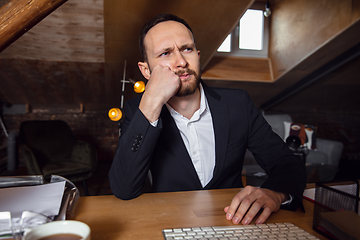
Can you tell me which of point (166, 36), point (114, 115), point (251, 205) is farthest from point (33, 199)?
point (114, 115)

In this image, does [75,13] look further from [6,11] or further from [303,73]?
[303,73]

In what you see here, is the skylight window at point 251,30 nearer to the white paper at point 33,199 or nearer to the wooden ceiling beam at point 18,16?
the wooden ceiling beam at point 18,16

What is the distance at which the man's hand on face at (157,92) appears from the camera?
2.97ft

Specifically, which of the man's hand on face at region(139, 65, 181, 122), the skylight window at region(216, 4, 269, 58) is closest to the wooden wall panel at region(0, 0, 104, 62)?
the man's hand on face at region(139, 65, 181, 122)

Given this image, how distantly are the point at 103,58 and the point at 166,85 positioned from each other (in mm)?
2541

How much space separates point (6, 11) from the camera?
0.97 metres

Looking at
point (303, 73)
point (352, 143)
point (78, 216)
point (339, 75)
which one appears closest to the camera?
point (78, 216)

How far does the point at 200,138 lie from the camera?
4.15 ft

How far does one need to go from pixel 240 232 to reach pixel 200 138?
68 centimetres

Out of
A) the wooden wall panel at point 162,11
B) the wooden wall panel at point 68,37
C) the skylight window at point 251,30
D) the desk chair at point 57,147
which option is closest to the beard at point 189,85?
the wooden wall panel at point 162,11

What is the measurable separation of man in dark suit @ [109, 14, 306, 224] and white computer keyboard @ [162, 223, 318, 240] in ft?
0.86

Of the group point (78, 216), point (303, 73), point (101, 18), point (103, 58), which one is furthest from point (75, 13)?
point (303, 73)

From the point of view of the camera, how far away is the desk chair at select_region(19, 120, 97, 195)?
3.02m

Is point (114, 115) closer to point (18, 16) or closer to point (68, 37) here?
point (68, 37)
